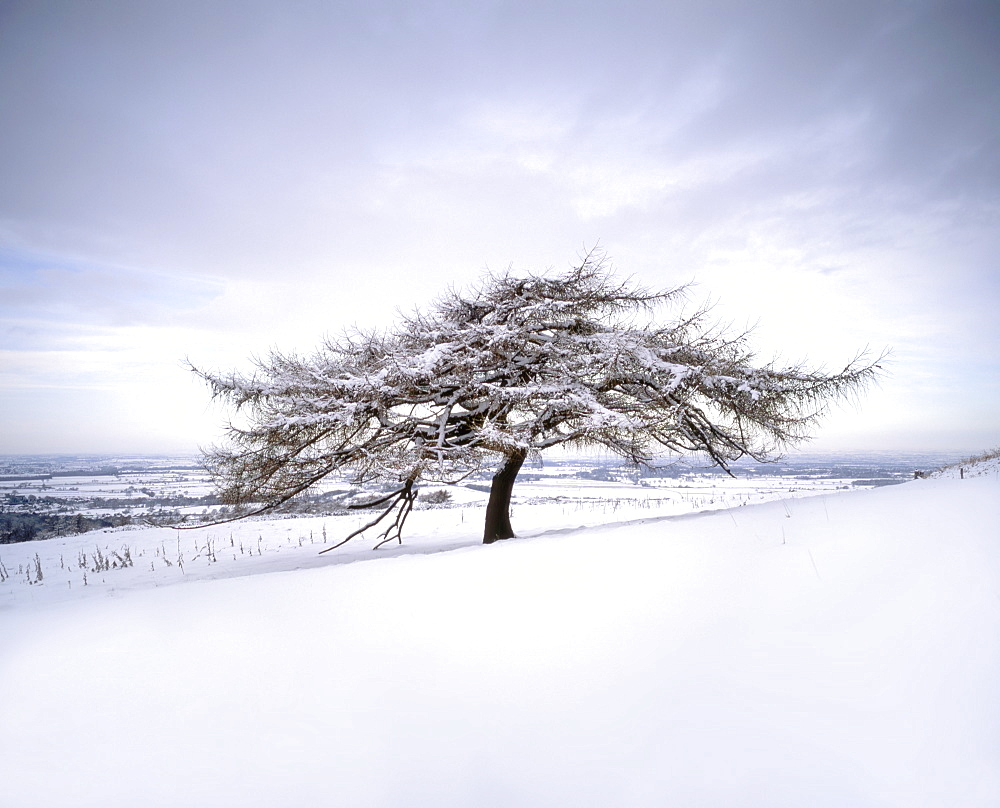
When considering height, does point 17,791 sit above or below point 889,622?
below

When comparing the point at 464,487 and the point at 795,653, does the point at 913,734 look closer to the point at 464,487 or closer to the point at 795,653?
the point at 795,653

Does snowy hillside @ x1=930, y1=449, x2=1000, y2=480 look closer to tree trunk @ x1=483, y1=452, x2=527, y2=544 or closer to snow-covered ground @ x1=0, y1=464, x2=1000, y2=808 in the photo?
snow-covered ground @ x1=0, y1=464, x2=1000, y2=808

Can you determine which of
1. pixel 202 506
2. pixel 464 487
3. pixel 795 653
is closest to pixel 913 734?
pixel 795 653

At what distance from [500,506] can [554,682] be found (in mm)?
6309

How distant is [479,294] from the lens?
8344 mm

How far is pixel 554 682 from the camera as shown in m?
2.33

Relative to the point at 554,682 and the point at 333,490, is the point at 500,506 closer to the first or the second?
the point at 333,490

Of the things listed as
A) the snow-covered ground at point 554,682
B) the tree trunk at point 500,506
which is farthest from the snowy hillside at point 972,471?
the tree trunk at point 500,506

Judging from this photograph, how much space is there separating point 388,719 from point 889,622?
2.40 meters

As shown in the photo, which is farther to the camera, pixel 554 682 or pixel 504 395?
pixel 504 395

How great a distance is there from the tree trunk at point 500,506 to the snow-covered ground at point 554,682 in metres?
4.84

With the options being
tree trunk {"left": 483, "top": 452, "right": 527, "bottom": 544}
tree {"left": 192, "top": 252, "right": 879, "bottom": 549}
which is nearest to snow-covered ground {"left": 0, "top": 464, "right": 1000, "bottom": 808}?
tree {"left": 192, "top": 252, "right": 879, "bottom": 549}

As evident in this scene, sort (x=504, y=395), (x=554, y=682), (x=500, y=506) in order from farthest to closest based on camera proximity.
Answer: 1. (x=500, y=506)
2. (x=504, y=395)
3. (x=554, y=682)

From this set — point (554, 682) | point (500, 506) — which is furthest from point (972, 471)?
point (554, 682)
